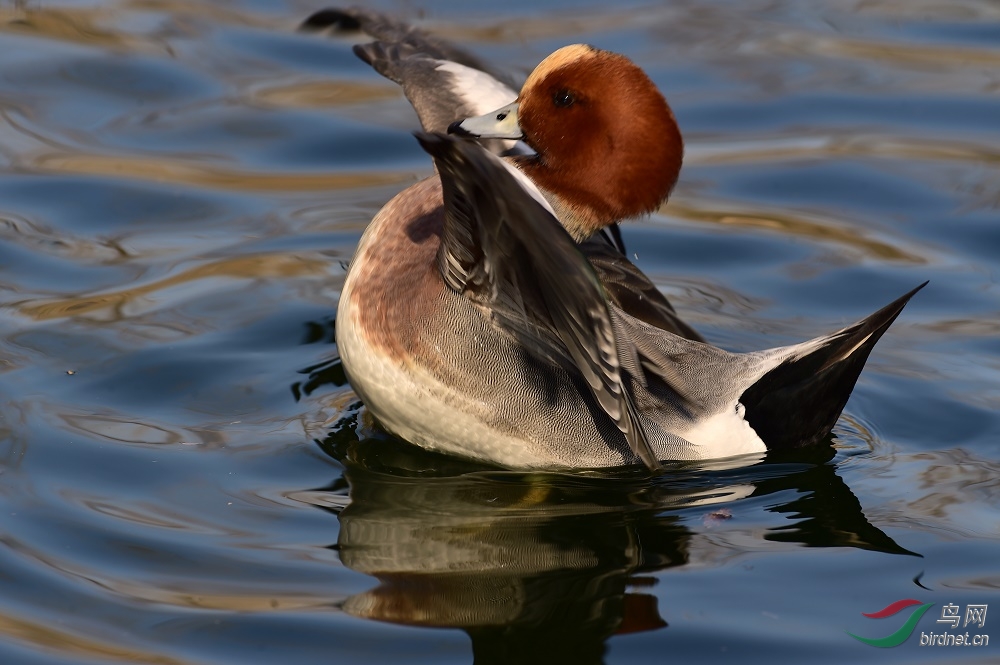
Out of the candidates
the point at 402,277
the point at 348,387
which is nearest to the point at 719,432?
the point at 402,277

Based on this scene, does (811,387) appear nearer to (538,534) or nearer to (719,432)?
(719,432)

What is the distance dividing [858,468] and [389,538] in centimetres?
149

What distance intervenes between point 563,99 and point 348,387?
1.35 metres

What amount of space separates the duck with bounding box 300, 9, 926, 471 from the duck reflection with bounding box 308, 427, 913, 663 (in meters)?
0.10

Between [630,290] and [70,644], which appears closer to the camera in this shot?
[70,644]

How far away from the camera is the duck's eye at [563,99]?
3.82 m

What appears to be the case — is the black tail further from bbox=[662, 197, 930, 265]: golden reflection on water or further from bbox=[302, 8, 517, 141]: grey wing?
bbox=[662, 197, 930, 265]: golden reflection on water

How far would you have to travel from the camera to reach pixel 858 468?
4.21m

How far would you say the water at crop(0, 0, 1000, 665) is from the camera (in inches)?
131

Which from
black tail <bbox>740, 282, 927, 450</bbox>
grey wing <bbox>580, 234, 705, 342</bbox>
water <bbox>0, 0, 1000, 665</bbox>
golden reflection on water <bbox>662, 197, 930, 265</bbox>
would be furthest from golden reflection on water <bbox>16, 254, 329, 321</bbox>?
black tail <bbox>740, 282, 927, 450</bbox>

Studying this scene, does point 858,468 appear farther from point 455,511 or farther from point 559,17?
point 559,17

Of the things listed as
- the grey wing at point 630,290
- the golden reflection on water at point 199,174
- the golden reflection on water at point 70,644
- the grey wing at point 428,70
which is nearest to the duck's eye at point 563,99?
the grey wing at point 630,290

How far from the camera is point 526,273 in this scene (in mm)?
3543

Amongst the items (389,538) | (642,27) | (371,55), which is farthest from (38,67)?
(389,538)
